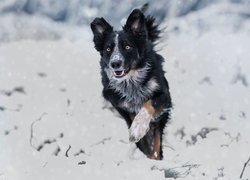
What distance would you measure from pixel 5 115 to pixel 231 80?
151 inches

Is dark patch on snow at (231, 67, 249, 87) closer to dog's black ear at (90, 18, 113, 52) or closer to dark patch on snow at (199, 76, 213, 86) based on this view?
dark patch on snow at (199, 76, 213, 86)

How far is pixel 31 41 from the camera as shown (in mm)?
12586

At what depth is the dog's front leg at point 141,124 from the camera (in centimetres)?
739

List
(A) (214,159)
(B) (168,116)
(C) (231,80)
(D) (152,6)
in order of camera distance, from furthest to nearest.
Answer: (D) (152,6) → (C) (231,80) → (B) (168,116) → (A) (214,159)

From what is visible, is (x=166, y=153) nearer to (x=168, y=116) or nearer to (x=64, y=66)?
(x=168, y=116)

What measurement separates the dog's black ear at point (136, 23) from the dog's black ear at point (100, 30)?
0.22 metres

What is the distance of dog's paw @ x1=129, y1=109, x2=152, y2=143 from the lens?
24.2 ft

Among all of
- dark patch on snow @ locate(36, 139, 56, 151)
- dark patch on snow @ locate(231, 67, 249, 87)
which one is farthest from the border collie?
dark patch on snow @ locate(231, 67, 249, 87)

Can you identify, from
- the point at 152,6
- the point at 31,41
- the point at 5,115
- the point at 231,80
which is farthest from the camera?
the point at 31,41

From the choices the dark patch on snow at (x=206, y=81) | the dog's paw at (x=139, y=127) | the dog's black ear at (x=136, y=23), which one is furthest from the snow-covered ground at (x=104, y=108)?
the dog's black ear at (x=136, y=23)

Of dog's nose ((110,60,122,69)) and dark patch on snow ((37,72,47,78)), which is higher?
dark patch on snow ((37,72,47,78))

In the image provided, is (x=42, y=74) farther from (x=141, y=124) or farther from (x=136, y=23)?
(x=141, y=124)

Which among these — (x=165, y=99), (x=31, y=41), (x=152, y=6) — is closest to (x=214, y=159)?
(x=165, y=99)

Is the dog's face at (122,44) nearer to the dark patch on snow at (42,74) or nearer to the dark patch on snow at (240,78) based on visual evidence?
the dark patch on snow at (240,78)
